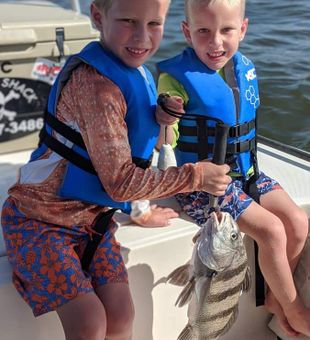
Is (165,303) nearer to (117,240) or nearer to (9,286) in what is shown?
(117,240)

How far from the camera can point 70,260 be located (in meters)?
1.90

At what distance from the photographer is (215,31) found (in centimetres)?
232

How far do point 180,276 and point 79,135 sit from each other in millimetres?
651

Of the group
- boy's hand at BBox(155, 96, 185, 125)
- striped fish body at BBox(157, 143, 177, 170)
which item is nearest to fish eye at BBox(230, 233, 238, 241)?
striped fish body at BBox(157, 143, 177, 170)

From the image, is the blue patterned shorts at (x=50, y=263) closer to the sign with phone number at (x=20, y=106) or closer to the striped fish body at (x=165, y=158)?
the striped fish body at (x=165, y=158)

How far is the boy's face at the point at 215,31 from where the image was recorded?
2.29 metres

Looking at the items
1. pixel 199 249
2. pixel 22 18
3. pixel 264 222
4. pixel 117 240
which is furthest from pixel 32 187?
pixel 22 18

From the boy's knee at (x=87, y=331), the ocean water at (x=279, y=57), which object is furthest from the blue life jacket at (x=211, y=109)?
the ocean water at (x=279, y=57)

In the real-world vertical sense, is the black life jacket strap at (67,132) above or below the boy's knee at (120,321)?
above

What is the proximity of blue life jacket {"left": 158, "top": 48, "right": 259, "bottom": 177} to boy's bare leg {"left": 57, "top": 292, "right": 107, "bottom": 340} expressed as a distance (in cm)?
81

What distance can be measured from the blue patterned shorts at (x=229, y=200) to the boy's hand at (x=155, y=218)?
0.08 metres

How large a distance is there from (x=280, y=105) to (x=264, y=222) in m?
3.94

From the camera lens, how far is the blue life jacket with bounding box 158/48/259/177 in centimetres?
235

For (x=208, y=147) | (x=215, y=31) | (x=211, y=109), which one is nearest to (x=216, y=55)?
(x=215, y=31)
